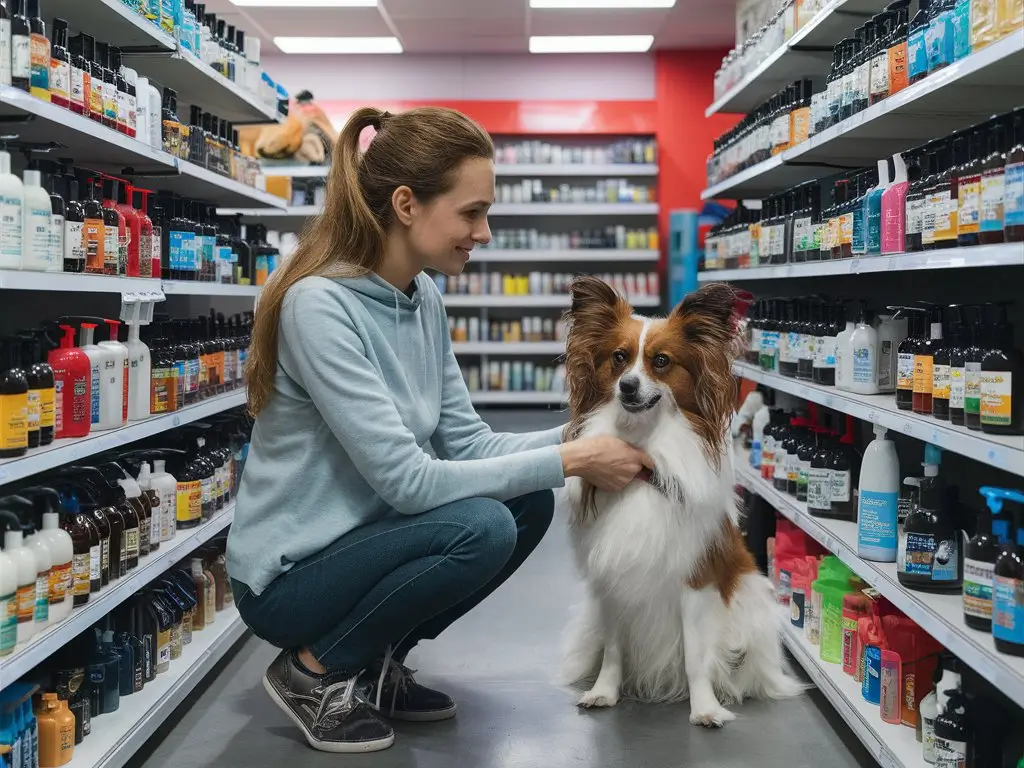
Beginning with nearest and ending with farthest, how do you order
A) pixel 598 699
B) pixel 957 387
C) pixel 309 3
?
1. pixel 957 387
2. pixel 598 699
3. pixel 309 3

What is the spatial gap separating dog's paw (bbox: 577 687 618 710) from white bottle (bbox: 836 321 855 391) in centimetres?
121

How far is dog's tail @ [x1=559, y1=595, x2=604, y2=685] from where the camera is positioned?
3.14m

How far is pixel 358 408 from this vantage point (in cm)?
236

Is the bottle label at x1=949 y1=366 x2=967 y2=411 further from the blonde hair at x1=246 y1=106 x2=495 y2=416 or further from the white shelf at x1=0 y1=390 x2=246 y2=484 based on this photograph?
the white shelf at x1=0 y1=390 x2=246 y2=484

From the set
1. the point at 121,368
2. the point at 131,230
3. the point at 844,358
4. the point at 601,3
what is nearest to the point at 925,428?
the point at 844,358

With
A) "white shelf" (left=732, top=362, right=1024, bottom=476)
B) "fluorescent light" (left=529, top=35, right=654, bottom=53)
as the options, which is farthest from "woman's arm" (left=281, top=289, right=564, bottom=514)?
"fluorescent light" (left=529, top=35, right=654, bottom=53)

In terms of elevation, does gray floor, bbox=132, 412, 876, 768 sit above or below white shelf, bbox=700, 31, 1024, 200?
below

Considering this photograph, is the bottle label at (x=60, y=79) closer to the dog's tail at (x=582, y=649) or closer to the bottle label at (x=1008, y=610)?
the dog's tail at (x=582, y=649)

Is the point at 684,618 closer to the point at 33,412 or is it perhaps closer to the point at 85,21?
the point at 33,412

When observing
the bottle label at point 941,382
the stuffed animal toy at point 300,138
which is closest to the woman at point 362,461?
the bottle label at point 941,382

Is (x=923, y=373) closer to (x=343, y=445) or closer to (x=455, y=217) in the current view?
(x=455, y=217)

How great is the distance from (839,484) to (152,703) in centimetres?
214

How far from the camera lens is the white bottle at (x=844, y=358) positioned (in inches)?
128

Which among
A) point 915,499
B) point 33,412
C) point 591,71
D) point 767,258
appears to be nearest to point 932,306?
point 915,499
